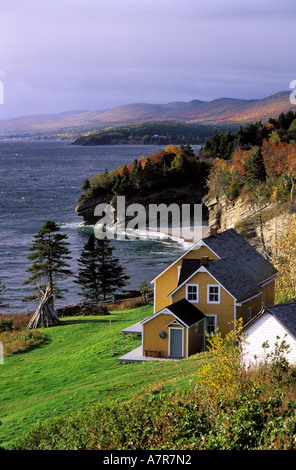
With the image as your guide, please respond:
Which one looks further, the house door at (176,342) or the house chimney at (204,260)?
the house chimney at (204,260)

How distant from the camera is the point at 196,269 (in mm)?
33469

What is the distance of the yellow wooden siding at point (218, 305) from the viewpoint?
3266cm

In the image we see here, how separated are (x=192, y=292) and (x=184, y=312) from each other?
61.4 inches

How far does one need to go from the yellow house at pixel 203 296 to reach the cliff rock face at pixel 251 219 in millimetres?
21735

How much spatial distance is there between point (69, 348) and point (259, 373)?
1824cm

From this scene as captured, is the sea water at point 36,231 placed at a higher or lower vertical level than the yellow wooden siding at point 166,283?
lower

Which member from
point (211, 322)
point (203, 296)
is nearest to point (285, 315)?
point (203, 296)

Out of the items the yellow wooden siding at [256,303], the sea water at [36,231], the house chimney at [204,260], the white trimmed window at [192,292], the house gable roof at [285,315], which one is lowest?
the sea water at [36,231]

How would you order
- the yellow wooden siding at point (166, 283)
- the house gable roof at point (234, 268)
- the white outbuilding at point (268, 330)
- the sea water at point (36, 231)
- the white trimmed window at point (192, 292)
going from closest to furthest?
the white outbuilding at point (268, 330)
the house gable roof at point (234, 268)
the white trimmed window at point (192, 292)
the yellow wooden siding at point (166, 283)
the sea water at point (36, 231)

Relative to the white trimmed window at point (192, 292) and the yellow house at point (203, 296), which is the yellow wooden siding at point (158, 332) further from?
the white trimmed window at point (192, 292)

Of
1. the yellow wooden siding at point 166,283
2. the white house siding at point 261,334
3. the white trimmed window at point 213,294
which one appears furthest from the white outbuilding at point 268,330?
the yellow wooden siding at point 166,283
